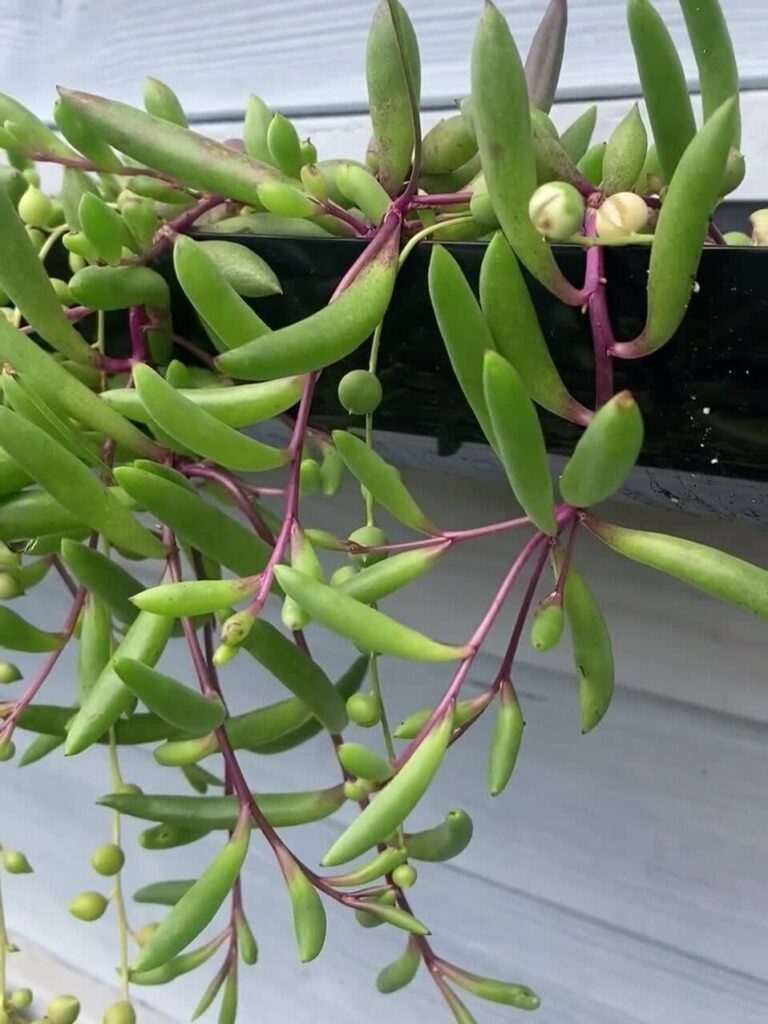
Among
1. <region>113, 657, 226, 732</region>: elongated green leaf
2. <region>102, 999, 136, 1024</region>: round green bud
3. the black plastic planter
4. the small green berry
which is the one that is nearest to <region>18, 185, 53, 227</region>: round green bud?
the small green berry

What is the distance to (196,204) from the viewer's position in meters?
0.37

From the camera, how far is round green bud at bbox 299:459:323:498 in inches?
13.6

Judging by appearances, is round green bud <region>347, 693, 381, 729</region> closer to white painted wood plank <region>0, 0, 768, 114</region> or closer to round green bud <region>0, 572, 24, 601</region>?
round green bud <region>0, 572, 24, 601</region>

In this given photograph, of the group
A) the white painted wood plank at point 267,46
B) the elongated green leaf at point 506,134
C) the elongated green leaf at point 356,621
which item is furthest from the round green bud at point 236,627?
the white painted wood plank at point 267,46

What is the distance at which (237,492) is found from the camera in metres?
0.35

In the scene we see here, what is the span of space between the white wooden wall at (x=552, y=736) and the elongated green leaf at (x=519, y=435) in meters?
0.14

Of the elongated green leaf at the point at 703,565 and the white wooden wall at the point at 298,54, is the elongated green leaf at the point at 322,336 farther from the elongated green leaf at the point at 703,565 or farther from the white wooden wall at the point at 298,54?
the white wooden wall at the point at 298,54

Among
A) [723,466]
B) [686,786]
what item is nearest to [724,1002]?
[686,786]

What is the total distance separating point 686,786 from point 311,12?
0.49 metres

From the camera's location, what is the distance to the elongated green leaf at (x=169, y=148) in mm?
297

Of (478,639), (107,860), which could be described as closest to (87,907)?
(107,860)

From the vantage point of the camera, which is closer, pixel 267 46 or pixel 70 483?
pixel 70 483

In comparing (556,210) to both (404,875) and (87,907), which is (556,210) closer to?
(404,875)

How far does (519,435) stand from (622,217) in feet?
0.24
